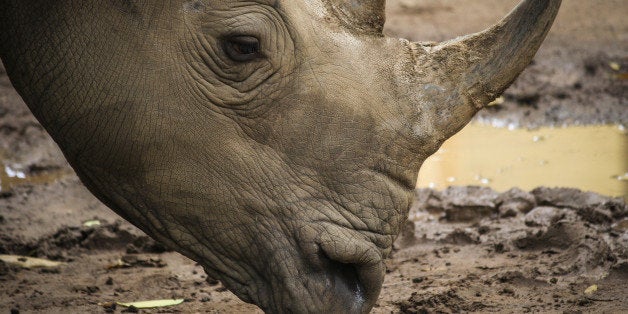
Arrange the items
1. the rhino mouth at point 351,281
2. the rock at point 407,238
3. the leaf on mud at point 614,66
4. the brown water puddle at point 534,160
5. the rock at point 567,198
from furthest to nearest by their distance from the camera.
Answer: the leaf on mud at point 614,66, the brown water puddle at point 534,160, the rock at point 567,198, the rock at point 407,238, the rhino mouth at point 351,281

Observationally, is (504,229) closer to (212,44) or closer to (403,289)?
(403,289)

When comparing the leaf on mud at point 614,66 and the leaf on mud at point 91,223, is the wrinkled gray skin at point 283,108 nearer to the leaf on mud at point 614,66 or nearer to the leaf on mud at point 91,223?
the leaf on mud at point 91,223

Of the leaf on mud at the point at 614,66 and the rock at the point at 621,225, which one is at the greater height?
the leaf on mud at the point at 614,66

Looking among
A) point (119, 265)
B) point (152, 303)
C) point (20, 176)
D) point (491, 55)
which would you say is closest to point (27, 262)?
point (119, 265)

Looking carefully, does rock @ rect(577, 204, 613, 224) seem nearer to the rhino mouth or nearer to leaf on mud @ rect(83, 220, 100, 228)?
the rhino mouth

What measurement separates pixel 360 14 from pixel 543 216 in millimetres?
2512

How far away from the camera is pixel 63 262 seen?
5293 mm

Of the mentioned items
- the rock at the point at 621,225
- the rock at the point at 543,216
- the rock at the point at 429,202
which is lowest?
the rock at the point at 429,202

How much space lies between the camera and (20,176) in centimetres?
738

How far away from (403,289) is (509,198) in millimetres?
1396

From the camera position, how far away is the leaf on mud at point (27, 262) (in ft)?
17.0

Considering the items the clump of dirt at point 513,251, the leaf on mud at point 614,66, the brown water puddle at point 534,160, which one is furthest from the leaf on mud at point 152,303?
the leaf on mud at point 614,66

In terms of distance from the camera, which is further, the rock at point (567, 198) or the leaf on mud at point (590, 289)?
the rock at point (567, 198)

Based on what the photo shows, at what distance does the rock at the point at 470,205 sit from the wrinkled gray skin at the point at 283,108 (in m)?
2.50
